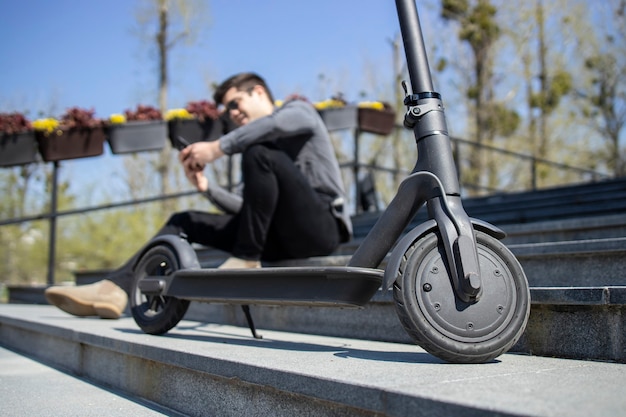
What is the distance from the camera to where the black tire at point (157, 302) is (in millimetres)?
2266

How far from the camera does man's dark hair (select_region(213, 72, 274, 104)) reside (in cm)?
266

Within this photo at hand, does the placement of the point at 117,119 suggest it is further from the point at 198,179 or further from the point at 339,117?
the point at 198,179

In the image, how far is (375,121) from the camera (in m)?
6.16

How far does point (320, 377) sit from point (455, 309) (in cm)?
36

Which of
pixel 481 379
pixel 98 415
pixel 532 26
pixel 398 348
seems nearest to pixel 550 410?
pixel 481 379

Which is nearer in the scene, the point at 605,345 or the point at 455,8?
the point at 605,345

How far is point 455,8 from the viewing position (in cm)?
2092

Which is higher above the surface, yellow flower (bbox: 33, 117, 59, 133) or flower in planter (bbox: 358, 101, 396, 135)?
flower in planter (bbox: 358, 101, 396, 135)

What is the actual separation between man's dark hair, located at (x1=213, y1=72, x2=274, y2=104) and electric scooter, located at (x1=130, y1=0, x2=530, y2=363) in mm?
950

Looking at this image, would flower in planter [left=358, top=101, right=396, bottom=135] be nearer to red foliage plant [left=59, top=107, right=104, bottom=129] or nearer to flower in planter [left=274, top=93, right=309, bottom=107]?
flower in planter [left=274, top=93, right=309, bottom=107]

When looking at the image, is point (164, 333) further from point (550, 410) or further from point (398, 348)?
point (550, 410)

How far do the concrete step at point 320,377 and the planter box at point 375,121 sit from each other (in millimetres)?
3896

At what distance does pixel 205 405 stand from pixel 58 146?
4.10 metres

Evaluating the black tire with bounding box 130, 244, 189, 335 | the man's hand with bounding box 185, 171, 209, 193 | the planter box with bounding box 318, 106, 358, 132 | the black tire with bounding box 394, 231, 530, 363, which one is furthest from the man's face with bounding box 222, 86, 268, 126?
the planter box with bounding box 318, 106, 358, 132
